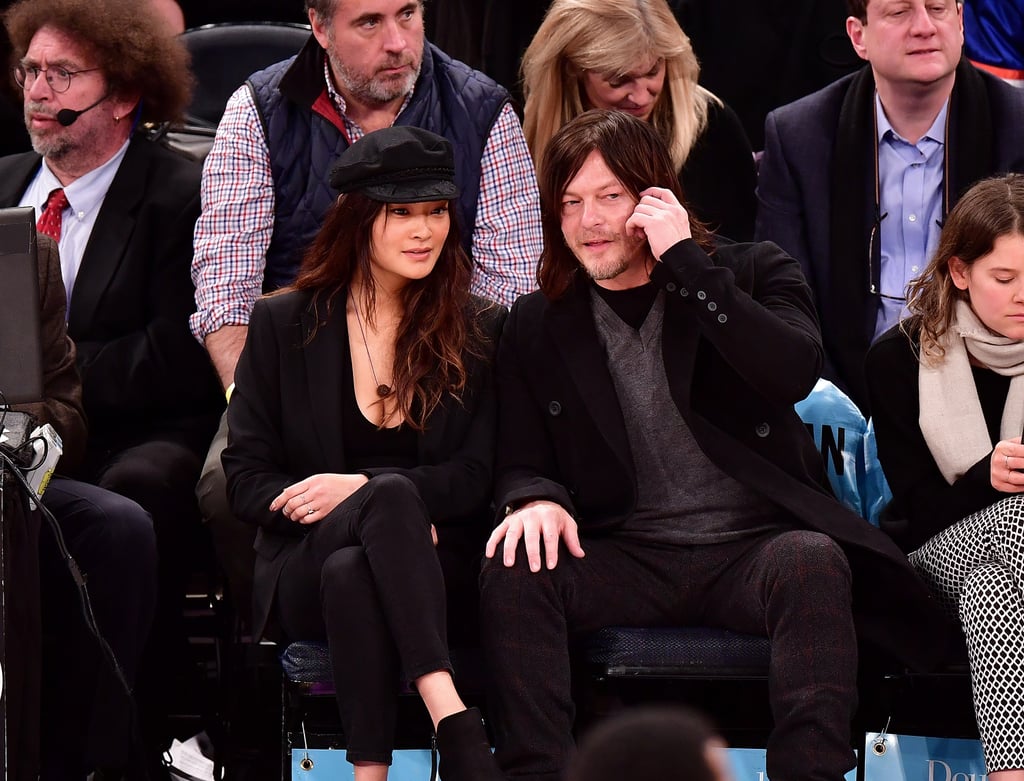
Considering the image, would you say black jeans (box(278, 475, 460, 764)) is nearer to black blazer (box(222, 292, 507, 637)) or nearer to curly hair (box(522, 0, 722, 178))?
black blazer (box(222, 292, 507, 637))

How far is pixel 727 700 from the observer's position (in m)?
3.39

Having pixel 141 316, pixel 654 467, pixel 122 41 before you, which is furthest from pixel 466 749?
pixel 122 41

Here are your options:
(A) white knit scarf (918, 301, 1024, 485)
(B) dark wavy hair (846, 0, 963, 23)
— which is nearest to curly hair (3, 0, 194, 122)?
(B) dark wavy hair (846, 0, 963, 23)

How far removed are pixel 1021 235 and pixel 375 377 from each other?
1449 mm

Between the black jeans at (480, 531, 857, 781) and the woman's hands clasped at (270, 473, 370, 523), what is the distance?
36 centimetres

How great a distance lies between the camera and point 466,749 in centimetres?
293

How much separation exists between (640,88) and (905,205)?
80cm

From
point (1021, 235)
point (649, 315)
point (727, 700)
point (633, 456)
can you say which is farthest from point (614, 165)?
point (727, 700)

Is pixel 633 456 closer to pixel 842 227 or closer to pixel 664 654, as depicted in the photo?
pixel 664 654

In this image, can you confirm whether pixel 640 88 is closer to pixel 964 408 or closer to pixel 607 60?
pixel 607 60

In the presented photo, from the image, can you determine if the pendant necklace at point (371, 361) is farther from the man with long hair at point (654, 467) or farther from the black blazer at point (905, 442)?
the black blazer at point (905, 442)

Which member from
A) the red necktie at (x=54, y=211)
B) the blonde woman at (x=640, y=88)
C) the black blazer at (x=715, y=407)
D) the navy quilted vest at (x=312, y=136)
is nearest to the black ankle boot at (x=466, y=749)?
the black blazer at (x=715, y=407)

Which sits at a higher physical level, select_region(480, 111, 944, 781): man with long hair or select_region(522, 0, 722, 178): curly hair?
select_region(522, 0, 722, 178): curly hair

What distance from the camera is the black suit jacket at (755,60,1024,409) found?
4293 mm
